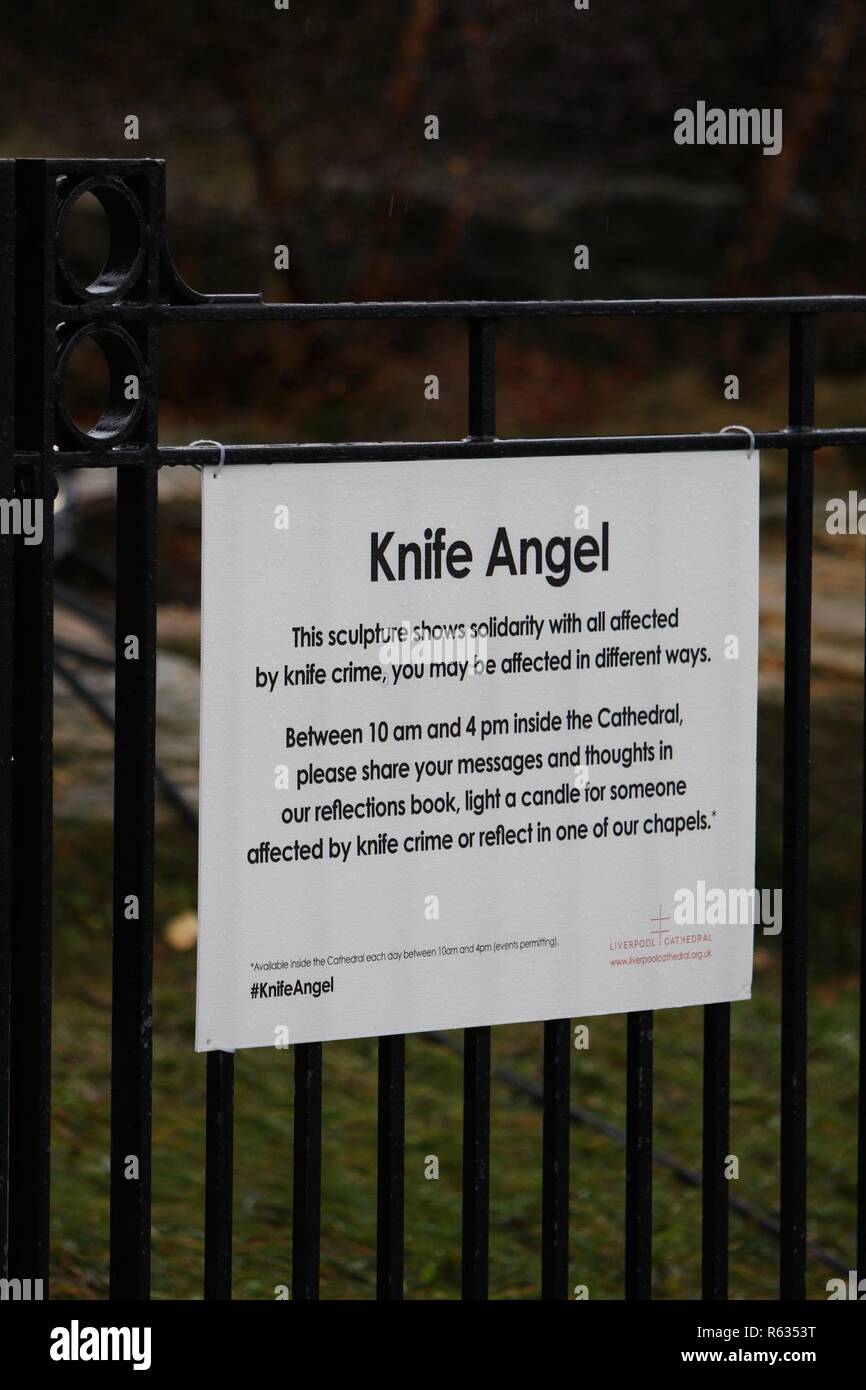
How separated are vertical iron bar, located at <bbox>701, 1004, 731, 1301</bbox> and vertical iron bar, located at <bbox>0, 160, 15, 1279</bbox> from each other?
0.90 meters

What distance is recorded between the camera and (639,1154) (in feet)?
8.66

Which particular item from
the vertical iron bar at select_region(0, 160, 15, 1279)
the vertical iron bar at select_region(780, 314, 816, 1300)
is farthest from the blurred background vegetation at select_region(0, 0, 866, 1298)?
the vertical iron bar at select_region(0, 160, 15, 1279)

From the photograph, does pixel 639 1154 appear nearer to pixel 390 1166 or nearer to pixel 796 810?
pixel 390 1166

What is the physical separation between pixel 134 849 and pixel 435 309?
724 mm

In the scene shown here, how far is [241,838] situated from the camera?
2352 mm

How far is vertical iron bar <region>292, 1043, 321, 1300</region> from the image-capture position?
7.95ft

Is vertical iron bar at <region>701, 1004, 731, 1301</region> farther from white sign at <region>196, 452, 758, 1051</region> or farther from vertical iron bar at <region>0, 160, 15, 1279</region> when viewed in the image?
vertical iron bar at <region>0, 160, 15, 1279</region>

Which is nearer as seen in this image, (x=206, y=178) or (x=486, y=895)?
(x=486, y=895)

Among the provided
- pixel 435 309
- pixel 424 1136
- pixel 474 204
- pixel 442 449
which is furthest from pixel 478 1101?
pixel 474 204

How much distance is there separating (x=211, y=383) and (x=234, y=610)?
8.59 meters

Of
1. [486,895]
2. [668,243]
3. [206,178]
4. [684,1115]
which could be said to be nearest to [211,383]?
[206,178]

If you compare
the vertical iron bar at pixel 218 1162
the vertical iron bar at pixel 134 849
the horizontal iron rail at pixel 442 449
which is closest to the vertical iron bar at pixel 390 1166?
the vertical iron bar at pixel 218 1162

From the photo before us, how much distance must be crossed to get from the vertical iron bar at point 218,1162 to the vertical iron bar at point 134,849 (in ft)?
0.24

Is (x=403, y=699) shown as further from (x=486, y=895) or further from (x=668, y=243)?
(x=668, y=243)
